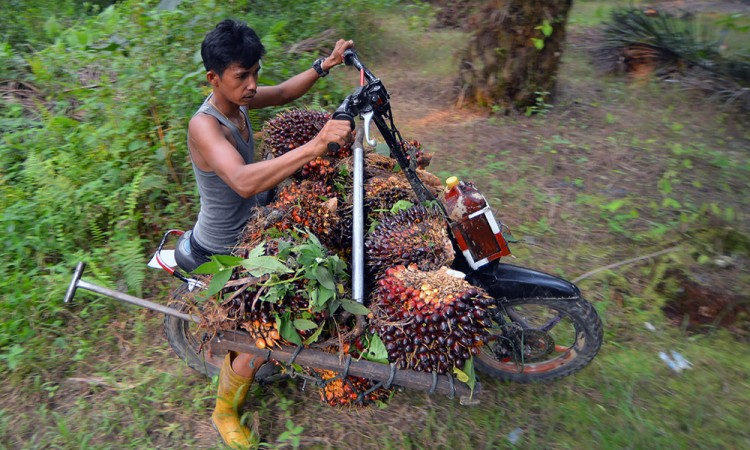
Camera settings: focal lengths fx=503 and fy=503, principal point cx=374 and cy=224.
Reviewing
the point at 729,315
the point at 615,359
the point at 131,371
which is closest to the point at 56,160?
the point at 131,371

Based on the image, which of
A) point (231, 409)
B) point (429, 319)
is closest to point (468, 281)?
point (429, 319)

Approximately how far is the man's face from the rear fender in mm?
1388

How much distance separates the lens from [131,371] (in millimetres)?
3123

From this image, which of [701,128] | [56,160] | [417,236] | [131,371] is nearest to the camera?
[417,236]

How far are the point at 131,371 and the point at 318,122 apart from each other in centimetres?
192

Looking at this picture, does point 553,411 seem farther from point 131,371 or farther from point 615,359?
point 131,371

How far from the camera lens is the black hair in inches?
88.4

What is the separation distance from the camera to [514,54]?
18.8 ft

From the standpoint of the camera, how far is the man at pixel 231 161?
2107mm

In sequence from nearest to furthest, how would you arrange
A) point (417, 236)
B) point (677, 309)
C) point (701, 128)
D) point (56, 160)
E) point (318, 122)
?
point (417, 236), point (318, 122), point (677, 309), point (56, 160), point (701, 128)

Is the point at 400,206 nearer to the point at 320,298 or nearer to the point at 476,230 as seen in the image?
the point at 476,230

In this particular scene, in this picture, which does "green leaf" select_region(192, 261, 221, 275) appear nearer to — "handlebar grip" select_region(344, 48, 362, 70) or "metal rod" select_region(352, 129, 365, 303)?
"metal rod" select_region(352, 129, 365, 303)

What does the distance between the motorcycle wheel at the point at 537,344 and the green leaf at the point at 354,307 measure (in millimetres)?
665

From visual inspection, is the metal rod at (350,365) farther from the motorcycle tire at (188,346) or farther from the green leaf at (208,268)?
the motorcycle tire at (188,346)
